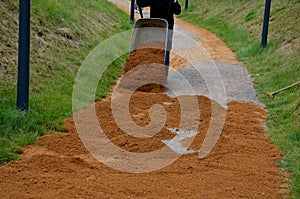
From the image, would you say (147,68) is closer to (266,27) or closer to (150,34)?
(150,34)

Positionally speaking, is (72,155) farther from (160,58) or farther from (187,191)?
(160,58)

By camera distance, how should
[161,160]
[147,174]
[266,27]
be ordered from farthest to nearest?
[266,27] → [161,160] → [147,174]

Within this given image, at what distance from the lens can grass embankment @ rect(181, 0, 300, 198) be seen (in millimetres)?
6824

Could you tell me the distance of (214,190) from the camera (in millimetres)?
4980

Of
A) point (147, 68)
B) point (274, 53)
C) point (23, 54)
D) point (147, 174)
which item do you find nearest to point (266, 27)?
point (274, 53)

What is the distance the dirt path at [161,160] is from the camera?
486 centimetres

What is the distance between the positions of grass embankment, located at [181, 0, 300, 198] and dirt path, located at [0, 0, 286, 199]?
23cm

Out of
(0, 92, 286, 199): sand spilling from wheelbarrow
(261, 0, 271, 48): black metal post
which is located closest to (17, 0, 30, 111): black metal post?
(0, 92, 286, 199): sand spilling from wheelbarrow

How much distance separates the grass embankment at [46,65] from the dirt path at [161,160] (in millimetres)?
265

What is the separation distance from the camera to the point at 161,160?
5.79m

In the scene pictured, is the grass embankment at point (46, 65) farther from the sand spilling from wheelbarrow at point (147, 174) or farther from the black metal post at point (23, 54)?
the sand spilling from wheelbarrow at point (147, 174)

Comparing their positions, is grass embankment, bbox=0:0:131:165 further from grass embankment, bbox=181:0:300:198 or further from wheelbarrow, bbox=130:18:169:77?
grass embankment, bbox=181:0:300:198

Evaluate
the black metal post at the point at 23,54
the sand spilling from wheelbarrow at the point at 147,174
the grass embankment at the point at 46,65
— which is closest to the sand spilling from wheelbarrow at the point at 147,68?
the grass embankment at the point at 46,65

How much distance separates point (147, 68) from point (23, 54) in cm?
384
